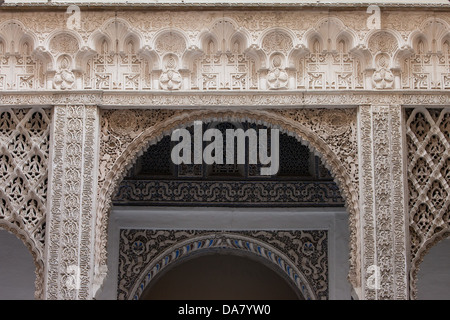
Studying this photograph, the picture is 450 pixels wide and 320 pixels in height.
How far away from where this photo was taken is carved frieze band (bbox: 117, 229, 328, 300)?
8.02m

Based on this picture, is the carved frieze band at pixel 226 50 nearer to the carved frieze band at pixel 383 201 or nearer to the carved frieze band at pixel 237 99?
the carved frieze band at pixel 237 99

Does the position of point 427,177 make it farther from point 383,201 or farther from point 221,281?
point 221,281

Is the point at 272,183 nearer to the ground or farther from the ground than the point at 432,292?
farther from the ground

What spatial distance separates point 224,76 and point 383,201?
50.6 inches

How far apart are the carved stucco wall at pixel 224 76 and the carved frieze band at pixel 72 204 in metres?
0.01

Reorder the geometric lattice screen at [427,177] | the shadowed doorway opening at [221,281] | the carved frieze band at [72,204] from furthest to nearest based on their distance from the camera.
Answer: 1. the shadowed doorway opening at [221,281]
2. the geometric lattice screen at [427,177]
3. the carved frieze band at [72,204]

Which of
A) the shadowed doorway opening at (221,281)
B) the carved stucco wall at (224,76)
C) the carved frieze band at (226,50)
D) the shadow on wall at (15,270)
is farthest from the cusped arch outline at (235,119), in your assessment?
the shadowed doorway opening at (221,281)

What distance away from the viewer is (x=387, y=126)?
6051 mm

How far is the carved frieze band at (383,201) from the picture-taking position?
231 inches

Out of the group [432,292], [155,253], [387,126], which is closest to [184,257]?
[155,253]

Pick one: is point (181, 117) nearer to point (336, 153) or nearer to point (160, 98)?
point (160, 98)

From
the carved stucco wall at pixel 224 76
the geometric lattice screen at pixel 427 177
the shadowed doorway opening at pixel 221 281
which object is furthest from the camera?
the shadowed doorway opening at pixel 221 281

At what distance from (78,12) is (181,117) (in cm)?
94

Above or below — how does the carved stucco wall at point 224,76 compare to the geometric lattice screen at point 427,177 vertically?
above
